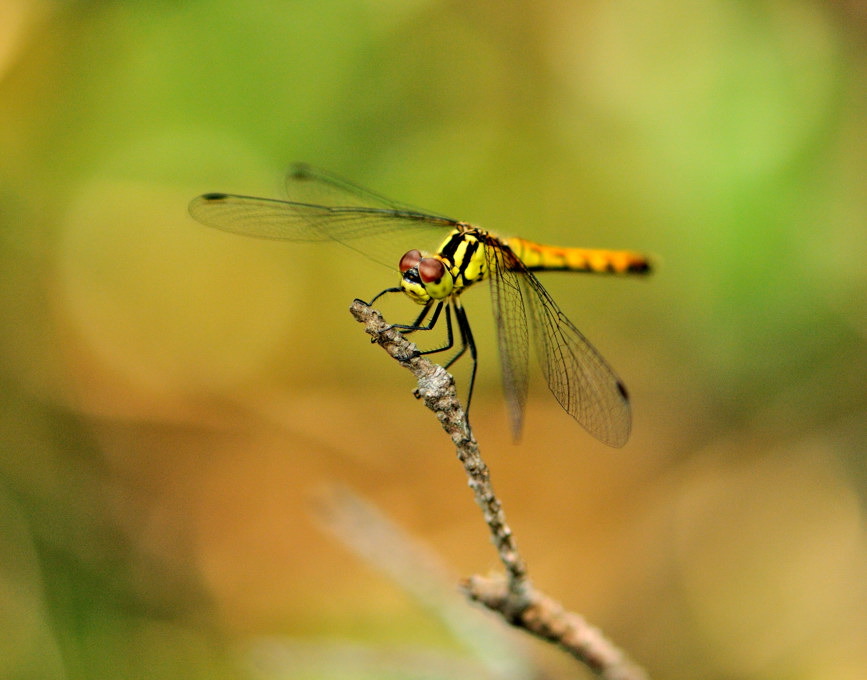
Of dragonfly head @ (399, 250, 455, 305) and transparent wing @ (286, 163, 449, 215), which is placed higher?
transparent wing @ (286, 163, 449, 215)

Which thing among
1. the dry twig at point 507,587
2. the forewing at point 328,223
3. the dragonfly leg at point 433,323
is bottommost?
the dry twig at point 507,587

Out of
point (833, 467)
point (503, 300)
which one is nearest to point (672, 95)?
point (833, 467)

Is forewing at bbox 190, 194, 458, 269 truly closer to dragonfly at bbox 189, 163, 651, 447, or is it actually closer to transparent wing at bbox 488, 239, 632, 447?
dragonfly at bbox 189, 163, 651, 447

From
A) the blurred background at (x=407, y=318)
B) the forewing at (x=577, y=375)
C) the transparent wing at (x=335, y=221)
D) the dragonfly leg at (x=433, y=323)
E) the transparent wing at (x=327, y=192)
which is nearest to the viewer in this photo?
the forewing at (x=577, y=375)

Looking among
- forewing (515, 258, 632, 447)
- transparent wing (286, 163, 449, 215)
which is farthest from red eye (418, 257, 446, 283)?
transparent wing (286, 163, 449, 215)

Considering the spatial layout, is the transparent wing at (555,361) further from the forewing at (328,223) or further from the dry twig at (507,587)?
the dry twig at (507,587)

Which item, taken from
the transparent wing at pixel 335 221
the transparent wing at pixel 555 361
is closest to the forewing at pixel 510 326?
the transparent wing at pixel 555 361

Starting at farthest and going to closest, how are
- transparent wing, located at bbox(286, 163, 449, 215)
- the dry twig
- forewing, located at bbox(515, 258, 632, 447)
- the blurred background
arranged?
the blurred background
transparent wing, located at bbox(286, 163, 449, 215)
forewing, located at bbox(515, 258, 632, 447)
the dry twig
